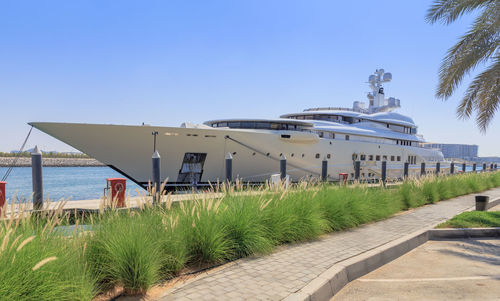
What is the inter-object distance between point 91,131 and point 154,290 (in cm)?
1169

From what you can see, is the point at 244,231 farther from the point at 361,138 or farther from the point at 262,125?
the point at 361,138

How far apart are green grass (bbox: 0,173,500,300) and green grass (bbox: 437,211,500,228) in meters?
1.93

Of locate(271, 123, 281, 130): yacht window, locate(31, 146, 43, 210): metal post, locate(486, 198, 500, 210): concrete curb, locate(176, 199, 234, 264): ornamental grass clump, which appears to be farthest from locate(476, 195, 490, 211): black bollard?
locate(31, 146, 43, 210): metal post

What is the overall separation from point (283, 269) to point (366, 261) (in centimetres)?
139

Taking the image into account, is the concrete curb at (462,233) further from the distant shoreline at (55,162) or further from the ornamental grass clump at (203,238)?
the distant shoreline at (55,162)

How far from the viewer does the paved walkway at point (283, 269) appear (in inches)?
135

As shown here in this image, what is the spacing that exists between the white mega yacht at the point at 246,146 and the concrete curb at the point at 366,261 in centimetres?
330

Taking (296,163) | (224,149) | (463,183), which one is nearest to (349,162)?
(296,163)

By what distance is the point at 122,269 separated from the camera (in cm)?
330

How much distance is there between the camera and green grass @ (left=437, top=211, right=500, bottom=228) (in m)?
7.38

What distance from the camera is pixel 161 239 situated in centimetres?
387

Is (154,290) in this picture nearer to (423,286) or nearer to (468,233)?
(423,286)

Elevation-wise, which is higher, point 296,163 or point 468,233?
point 296,163

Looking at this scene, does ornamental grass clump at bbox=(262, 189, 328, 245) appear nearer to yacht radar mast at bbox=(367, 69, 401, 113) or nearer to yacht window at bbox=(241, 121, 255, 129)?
yacht window at bbox=(241, 121, 255, 129)
